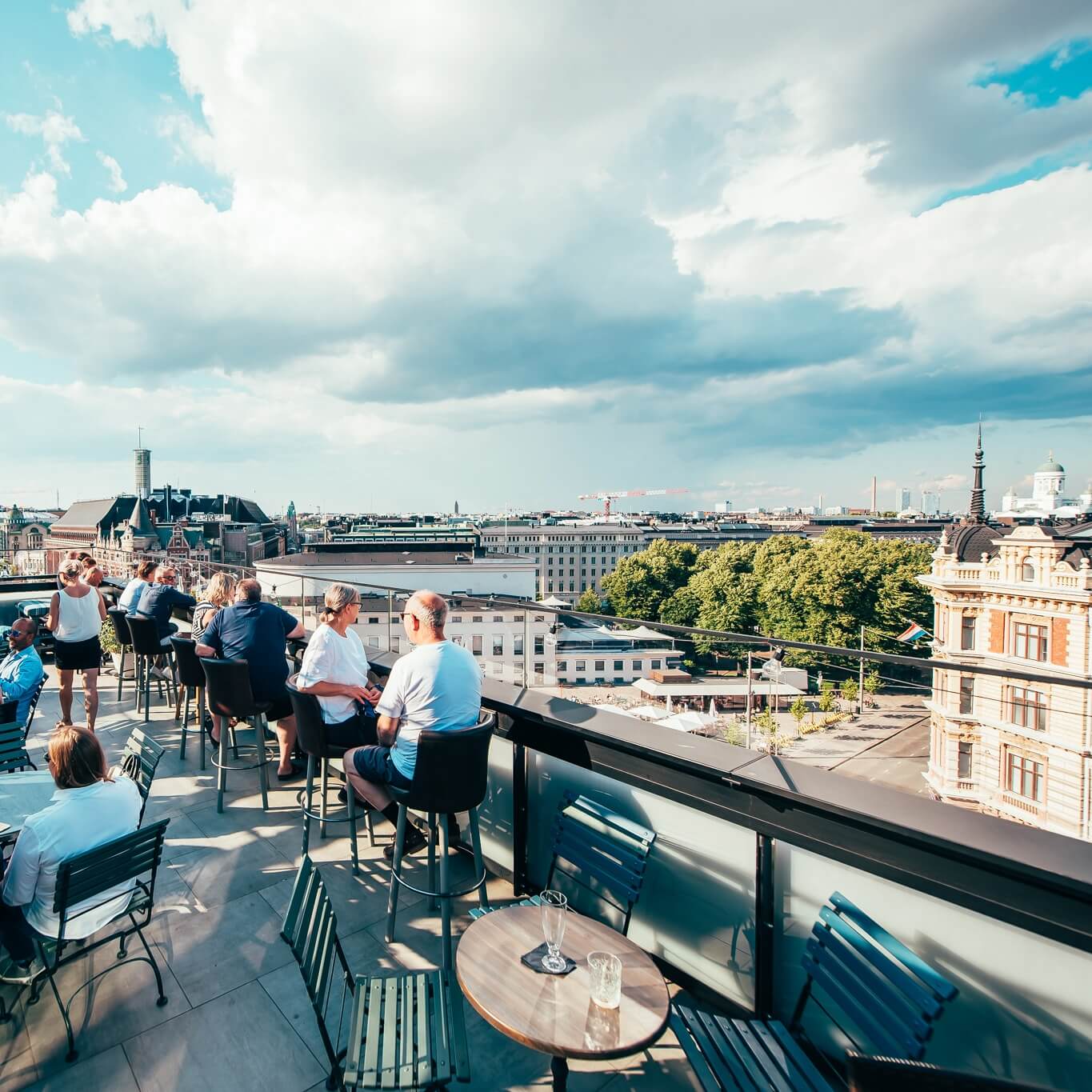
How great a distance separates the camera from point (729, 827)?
2.88 metres

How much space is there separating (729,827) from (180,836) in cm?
395

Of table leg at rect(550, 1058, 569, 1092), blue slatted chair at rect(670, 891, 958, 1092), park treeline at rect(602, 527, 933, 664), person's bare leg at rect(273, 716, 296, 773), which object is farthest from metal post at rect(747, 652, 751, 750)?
park treeline at rect(602, 527, 933, 664)

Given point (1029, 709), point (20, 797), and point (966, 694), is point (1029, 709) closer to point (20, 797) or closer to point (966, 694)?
point (966, 694)

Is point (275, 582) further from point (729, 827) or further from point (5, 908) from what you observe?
point (729, 827)

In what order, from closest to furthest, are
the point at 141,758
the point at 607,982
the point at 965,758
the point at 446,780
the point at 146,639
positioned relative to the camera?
1. the point at 607,982
2. the point at 965,758
3. the point at 446,780
4. the point at 141,758
5. the point at 146,639

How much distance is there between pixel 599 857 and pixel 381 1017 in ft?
3.96

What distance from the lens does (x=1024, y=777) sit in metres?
2.34

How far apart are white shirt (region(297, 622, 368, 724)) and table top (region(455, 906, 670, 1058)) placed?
192cm

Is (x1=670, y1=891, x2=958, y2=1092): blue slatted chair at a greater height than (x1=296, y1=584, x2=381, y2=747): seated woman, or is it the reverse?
(x1=296, y1=584, x2=381, y2=747): seated woman

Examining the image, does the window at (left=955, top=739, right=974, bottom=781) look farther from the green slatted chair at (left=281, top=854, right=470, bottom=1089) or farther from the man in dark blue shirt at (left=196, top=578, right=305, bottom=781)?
the man in dark blue shirt at (left=196, top=578, right=305, bottom=781)

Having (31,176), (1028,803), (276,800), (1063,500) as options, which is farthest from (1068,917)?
(1063,500)

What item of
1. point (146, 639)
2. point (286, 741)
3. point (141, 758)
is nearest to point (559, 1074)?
point (141, 758)

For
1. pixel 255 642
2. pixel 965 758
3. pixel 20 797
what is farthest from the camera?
pixel 255 642

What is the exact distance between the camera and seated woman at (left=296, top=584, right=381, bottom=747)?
3943 mm
